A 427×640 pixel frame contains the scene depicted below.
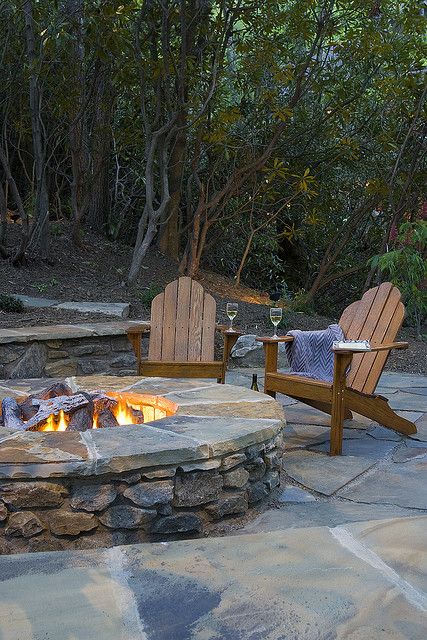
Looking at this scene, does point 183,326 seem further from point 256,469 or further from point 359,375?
point 256,469

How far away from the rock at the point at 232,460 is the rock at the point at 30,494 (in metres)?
0.62

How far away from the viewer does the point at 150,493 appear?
256cm

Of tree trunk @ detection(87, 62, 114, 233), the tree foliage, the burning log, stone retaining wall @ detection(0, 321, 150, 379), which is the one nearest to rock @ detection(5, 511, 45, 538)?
the burning log

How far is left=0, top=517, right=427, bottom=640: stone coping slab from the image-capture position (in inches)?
75.7

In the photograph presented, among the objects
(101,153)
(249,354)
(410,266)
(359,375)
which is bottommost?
(249,354)

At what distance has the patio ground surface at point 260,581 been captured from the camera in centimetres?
193

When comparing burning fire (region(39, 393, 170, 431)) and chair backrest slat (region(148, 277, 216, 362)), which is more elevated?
chair backrest slat (region(148, 277, 216, 362))

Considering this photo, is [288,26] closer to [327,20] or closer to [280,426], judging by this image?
[327,20]

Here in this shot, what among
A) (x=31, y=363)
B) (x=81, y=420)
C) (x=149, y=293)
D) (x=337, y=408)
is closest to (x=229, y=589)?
(x=81, y=420)

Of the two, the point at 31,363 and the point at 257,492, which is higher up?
the point at 31,363

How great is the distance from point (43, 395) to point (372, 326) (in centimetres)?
191

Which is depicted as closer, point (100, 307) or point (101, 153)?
point (100, 307)

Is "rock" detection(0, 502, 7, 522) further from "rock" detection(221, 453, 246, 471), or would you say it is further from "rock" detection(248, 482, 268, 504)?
"rock" detection(248, 482, 268, 504)

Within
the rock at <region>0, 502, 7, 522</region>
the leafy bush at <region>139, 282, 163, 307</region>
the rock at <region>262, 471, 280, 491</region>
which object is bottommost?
the rock at <region>262, 471, 280, 491</region>
